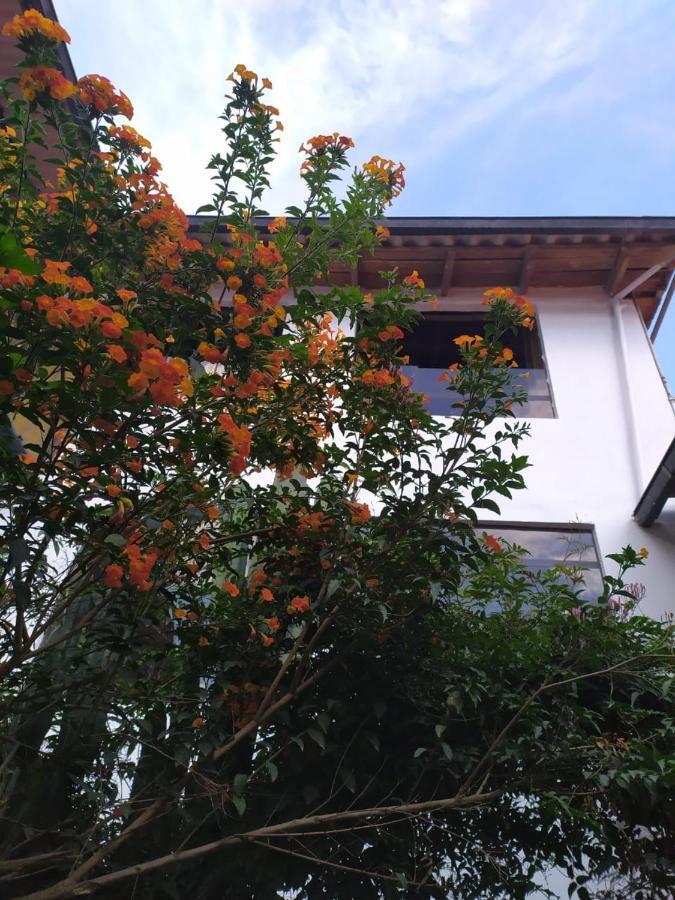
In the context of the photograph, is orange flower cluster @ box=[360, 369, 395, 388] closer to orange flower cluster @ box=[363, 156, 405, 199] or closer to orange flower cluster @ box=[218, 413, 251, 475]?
orange flower cluster @ box=[218, 413, 251, 475]

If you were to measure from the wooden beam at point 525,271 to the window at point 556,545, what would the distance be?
2642mm

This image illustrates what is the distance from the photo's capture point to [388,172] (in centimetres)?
294

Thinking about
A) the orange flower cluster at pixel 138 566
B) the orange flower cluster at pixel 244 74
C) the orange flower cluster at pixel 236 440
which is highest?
the orange flower cluster at pixel 244 74

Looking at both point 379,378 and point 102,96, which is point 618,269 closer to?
point 379,378

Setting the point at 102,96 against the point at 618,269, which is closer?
the point at 102,96

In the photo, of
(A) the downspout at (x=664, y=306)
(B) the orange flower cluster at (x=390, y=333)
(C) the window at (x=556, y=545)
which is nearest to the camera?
(B) the orange flower cluster at (x=390, y=333)

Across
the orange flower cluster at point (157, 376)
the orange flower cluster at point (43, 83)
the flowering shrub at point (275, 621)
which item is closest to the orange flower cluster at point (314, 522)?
the flowering shrub at point (275, 621)

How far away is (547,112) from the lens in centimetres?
690

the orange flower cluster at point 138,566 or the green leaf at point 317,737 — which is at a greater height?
the orange flower cluster at point 138,566

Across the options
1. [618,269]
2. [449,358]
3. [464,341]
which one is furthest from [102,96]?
[618,269]

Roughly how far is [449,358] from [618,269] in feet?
5.40

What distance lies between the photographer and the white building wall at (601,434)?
4.66m

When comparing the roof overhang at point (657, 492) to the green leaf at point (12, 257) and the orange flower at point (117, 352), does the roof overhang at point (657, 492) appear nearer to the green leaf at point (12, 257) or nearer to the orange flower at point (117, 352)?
the orange flower at point (117, 352)

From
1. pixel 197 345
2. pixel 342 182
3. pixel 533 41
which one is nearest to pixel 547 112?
pixel 533 41
